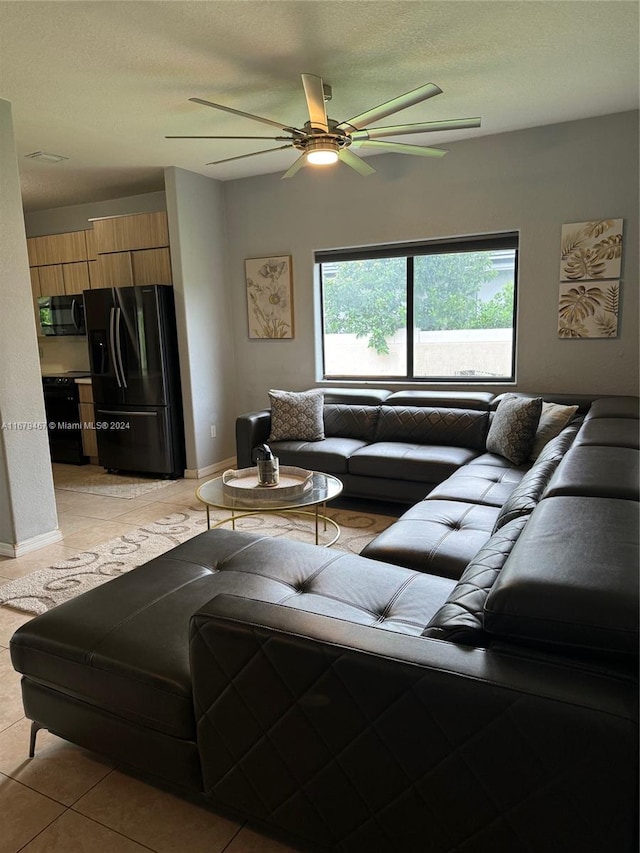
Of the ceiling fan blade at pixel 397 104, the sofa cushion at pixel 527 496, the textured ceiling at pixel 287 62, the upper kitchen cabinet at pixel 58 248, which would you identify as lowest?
the sofa cushion at pixel 527 496

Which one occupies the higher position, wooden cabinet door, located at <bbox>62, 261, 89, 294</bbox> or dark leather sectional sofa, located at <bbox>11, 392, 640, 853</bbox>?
wooden cabinet door, located at <bbox>62, 261, 89, 294</bbox>

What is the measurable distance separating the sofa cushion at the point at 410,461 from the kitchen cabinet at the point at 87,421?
2993 millimetres

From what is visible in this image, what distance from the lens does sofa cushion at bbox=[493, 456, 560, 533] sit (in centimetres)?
182

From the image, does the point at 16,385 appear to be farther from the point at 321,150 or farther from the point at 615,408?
the point at 615,408

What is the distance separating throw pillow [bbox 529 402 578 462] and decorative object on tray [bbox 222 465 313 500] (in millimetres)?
1421

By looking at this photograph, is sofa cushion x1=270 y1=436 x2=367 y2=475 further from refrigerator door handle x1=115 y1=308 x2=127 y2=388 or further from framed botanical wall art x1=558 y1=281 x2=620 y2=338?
framed botanical wall art x1=558 y1=281 x2=620 y2=338

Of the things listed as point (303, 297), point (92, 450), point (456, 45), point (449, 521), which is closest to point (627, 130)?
point (456, 45)

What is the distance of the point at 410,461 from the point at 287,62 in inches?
94.3

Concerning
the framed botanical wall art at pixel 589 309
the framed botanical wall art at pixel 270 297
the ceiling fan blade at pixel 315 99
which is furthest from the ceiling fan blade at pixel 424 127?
the framed botanical wall art at pixel 270 297

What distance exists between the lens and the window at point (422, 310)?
4500 mm

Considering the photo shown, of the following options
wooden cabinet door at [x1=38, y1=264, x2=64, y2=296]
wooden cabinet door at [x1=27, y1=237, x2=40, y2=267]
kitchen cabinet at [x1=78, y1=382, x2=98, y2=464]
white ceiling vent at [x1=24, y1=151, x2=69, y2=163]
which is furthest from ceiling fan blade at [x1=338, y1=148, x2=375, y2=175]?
wooden cabinet door at [x1=27, y1=237, x2=40, y2=267]

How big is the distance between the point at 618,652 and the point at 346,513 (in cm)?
312

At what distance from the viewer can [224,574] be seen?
202cm

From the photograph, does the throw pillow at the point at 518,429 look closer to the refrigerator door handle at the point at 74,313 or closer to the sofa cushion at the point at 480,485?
the sofa cushion at the point at 480,485
